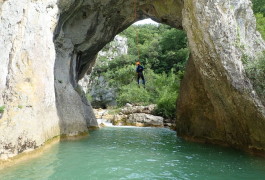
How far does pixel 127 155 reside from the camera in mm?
8023

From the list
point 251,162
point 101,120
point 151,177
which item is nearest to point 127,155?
point 151,177

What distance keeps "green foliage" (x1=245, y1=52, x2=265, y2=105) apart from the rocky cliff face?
181 millimetres

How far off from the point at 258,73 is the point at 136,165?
15.4ft

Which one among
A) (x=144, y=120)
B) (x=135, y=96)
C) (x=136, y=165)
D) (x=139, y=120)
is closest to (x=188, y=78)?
(x=136, y=165)

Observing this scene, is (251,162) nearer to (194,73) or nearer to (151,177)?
(151,177)

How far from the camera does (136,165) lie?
6.75 metres

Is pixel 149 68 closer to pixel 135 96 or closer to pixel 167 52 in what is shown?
pixel 167 52

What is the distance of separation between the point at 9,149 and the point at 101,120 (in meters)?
15.0

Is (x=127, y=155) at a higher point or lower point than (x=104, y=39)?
lower

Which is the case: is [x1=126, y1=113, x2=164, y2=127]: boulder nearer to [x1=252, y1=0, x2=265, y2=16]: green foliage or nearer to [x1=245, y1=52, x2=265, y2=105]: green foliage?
[x1=245, y1=52, x2=265, y2=105]: green foliage

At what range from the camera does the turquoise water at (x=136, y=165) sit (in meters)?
5.79

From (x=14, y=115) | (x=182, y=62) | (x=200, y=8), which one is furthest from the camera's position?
(x=182, y=62)

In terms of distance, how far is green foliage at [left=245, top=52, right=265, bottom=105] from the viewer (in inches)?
308

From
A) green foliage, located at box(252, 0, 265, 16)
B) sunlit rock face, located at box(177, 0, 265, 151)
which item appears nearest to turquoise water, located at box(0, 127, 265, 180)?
sunlit rock face, located at box(177, 0, 265, 151)
